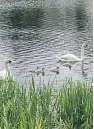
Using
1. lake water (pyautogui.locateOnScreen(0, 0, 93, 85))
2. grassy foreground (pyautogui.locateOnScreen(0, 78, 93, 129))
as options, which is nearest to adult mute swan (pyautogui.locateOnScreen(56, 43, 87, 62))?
lake water (pyautogui.locateOnScreen(0, 0, 93, 85))

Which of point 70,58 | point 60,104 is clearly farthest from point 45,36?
point 60,104

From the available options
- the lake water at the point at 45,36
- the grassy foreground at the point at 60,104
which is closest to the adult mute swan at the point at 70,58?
the lake water at the point at 45,36

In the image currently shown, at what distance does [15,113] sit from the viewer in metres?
6.95

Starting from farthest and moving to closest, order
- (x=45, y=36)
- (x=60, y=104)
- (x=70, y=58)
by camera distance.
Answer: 1. (x=45, y=36)
2. (x=70, y=58)
3. (x=60, y=104)

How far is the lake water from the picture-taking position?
18.0 meters

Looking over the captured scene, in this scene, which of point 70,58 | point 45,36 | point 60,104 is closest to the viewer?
point 60,104

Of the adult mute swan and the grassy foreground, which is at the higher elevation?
the grassy foreground

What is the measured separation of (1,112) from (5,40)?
18413mm

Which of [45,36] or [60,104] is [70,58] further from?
[60,104]

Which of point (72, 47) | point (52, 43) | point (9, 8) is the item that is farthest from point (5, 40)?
point (9, 8)

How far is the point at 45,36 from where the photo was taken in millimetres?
25828

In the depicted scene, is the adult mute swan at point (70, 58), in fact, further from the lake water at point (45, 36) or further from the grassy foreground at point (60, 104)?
the grassy foreground at point (60, 104)

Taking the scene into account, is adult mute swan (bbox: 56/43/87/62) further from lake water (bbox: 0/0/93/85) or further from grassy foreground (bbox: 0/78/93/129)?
grassy foreground (bbox: 0/78/93/129)

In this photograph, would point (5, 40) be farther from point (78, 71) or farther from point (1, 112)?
point (1, 112)
